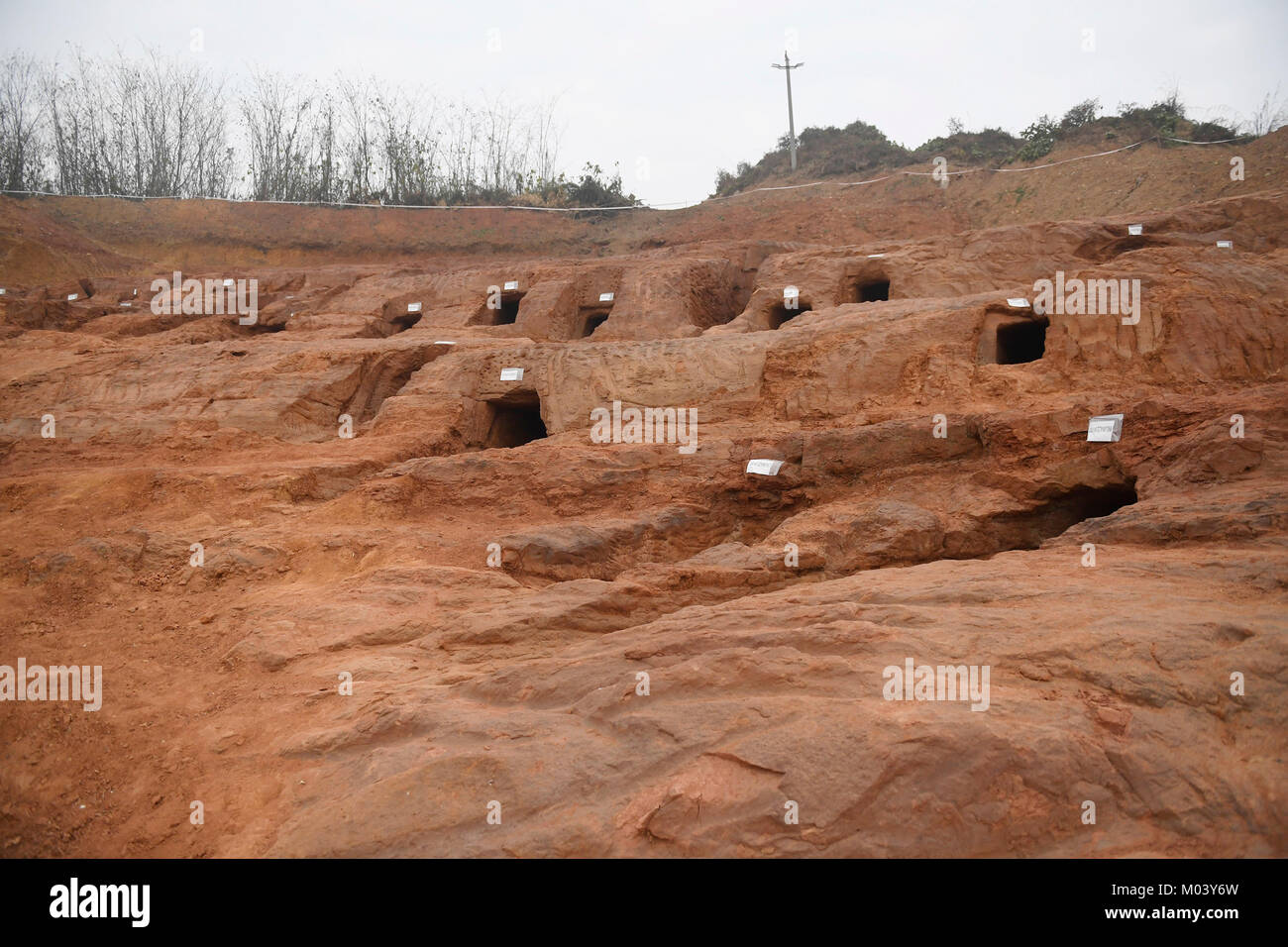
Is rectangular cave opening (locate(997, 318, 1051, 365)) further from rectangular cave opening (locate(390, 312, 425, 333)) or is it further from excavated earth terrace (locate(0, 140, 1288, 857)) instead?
rectangular cave opening (locate(390, 312, 425, 333))

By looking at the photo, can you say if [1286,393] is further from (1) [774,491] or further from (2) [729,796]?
(2) [729,796]

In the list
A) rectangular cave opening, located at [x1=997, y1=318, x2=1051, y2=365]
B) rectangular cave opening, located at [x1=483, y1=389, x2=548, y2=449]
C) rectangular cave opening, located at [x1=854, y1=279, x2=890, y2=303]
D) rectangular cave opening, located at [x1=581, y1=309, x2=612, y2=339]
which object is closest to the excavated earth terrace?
rectangular cave opening, located at [x1=483, y1=389, x2=548, y2=449]

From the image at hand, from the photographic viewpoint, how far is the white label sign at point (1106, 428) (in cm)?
637

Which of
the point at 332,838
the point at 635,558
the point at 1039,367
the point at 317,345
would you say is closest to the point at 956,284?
the point at 1039,367

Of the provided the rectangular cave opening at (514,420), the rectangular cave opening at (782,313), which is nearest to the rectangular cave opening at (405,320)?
the rectangular cave opening at (514,420)

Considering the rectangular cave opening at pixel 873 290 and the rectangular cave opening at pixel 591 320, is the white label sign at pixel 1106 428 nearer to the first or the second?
the rectangular cave opening at pixel 873 290

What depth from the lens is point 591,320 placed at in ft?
51.7

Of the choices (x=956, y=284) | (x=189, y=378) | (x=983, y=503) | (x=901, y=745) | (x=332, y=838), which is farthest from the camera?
(x=956, y=284)

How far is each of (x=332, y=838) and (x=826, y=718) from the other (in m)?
2.22

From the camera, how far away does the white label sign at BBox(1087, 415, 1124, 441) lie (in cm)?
637

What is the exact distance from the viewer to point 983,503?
6.71 meters

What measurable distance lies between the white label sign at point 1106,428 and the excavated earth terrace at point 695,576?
20 centimetres

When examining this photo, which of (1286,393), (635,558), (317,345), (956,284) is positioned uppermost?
(956,284)

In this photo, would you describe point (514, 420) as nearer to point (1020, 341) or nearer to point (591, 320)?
point (591, 320)
